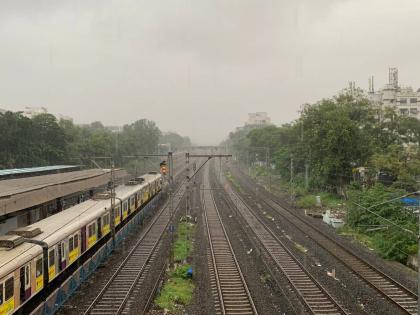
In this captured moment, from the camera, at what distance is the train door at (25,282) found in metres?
13.3

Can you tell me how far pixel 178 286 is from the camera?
18.7m

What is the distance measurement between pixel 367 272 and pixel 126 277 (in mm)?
12370

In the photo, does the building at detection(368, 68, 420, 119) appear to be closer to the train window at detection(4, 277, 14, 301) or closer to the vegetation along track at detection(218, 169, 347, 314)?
the vegetation along track at detection(218, 169, 347, 314)

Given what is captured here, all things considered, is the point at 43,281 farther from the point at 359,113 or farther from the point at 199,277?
the point at 359,113

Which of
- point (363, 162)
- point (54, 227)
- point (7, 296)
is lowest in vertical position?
point (7, 296)

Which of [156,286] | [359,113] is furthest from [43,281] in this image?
[359,113]

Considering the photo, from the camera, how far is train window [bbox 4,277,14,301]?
12.2 metres

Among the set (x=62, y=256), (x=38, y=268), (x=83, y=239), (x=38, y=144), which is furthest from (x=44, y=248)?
(x=38, y=144)

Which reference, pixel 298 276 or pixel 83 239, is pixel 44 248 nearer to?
pixel 83 239

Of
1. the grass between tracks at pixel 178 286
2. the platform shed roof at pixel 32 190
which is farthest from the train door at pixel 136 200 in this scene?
the grass between tracks at pixel 178 286

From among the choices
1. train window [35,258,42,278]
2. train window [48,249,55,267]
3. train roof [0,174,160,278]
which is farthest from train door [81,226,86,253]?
train window [35,258,42,278]

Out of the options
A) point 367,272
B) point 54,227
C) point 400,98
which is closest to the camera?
point 54,227

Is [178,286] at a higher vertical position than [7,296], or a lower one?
lower

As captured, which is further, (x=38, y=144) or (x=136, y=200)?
(x=38, y=144)
